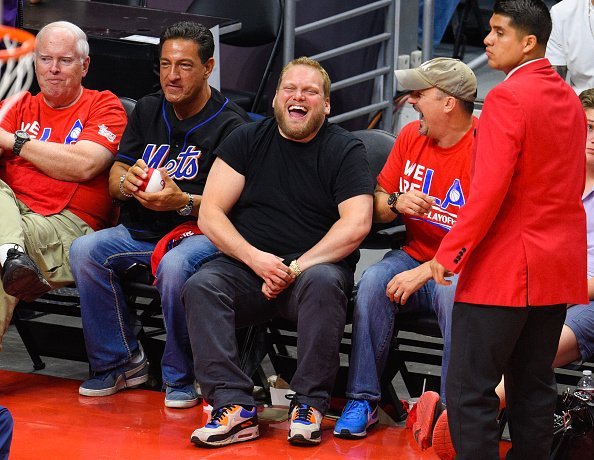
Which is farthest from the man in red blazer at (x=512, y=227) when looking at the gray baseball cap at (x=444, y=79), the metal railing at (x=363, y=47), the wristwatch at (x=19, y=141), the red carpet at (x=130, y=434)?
the metal railing at (x=363, y=47)

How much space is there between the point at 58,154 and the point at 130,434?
129cm

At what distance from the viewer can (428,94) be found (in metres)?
4.29

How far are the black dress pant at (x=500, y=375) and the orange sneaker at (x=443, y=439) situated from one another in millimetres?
253

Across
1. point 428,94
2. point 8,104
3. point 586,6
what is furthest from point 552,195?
point 8,104

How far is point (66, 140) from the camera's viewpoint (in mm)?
4891

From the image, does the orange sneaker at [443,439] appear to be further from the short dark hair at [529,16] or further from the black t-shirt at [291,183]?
the short dark hair at [529,16]

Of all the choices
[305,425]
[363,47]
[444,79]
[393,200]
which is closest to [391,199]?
[393,200]

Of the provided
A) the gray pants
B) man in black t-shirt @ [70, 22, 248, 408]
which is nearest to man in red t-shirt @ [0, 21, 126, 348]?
man in black t-shirt @ [70, 22, 248, 408]

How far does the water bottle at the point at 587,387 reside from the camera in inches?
152

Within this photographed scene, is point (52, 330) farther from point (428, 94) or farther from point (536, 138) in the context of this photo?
point (536, 138)

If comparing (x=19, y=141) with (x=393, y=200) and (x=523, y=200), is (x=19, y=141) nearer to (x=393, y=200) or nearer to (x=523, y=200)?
(x=393, y=200)

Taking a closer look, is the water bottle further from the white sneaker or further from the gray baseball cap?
the gray baseball cap

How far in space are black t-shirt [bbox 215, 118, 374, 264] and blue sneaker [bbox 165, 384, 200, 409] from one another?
24.8 inches

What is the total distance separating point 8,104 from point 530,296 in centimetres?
248
